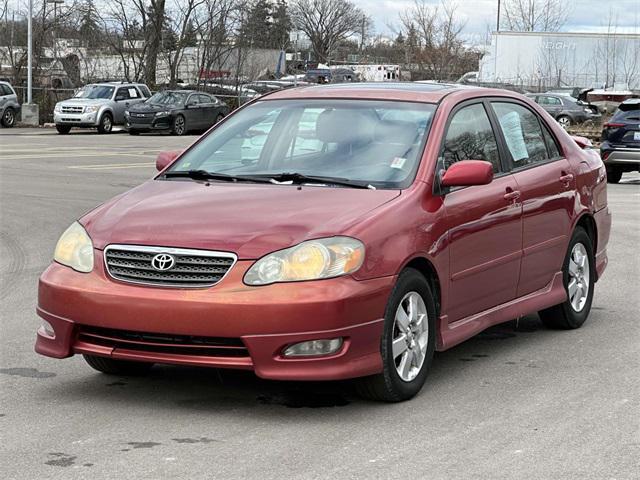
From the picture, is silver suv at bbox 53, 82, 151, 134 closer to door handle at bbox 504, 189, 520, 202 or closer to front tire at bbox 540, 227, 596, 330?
front tire at bbox 540, 227, 596, 330

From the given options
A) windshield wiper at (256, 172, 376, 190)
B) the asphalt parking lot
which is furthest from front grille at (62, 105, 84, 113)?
windshield wiper at (256, 172, 376, 190)

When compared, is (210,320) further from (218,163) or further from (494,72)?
(494,72)

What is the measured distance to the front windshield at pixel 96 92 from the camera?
138 feet

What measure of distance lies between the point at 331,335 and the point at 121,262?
3.53 ft

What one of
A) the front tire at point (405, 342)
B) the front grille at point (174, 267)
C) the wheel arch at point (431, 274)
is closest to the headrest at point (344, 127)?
the wheel arch at point (431, 274)

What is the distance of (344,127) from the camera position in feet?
23.1

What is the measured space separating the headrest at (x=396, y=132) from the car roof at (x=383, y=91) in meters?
0.25

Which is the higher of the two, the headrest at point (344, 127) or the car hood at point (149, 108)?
the headrest at point (344, 127)

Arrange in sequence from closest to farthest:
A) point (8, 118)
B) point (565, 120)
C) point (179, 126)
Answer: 1. point (179, 126)
2. point (8, 118)
3. point (565, 120)

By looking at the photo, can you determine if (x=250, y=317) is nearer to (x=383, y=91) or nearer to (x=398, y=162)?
(x=398, y=162)

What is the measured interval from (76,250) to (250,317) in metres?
1.06

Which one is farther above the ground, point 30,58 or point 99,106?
point 30,58

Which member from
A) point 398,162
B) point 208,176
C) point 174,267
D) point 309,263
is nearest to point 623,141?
point 398,162

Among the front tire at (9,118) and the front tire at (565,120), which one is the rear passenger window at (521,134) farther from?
the front tire at (565,120)
